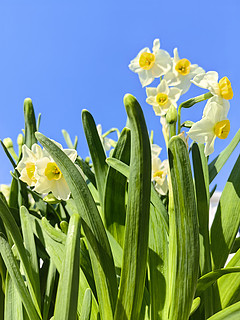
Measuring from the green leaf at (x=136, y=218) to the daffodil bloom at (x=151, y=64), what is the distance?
435mm

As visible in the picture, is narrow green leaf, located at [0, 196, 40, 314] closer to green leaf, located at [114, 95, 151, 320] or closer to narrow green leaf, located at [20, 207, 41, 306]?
narrow green leaf, located at [20, 207, 41, 306]

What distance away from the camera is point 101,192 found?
779mm

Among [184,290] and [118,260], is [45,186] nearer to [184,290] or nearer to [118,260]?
[118,260]

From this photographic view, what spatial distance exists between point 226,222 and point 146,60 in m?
0.44

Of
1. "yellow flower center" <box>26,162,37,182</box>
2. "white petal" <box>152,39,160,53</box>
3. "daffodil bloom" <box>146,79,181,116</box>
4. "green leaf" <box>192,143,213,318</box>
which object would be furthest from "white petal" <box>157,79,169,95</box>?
"yellow flower center" <box>26,162,37,182</box>

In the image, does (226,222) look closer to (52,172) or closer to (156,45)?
(52,172)

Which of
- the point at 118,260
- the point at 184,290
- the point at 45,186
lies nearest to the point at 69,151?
the point at 45,186

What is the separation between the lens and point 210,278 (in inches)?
21.9

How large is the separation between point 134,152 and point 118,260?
0.32 meters

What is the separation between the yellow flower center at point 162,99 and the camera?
779 millimetres

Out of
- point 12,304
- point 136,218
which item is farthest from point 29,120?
point 136,218

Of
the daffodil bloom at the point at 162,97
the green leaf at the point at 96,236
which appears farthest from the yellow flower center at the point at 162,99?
the green leaf at the point at 96,236

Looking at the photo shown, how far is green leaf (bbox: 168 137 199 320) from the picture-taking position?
1.53 ft

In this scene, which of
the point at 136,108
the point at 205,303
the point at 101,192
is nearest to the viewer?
the point at 136,108
